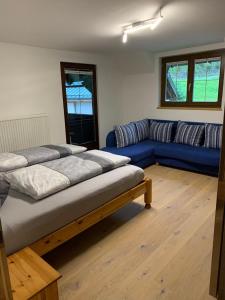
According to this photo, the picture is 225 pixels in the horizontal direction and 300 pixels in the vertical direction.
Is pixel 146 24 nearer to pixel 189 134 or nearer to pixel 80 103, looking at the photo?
pixel 189 134

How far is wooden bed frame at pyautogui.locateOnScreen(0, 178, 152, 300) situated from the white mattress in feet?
0.15

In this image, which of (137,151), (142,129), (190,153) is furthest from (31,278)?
(142,129)

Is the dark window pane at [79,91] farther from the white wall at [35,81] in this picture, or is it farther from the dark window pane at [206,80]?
the dark window pane at [206,80]

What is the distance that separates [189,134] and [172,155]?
57 cm

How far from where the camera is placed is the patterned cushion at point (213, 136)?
390 centimetres

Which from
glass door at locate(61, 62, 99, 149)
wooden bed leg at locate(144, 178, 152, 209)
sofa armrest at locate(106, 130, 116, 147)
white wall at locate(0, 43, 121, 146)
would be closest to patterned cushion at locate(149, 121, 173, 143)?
sofa armrest at locate(106, 130, 116, 147)

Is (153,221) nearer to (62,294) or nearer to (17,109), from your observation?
(62,294)

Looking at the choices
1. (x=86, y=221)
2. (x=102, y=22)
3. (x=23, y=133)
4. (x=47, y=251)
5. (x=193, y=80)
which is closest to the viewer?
(x=47, y=251)

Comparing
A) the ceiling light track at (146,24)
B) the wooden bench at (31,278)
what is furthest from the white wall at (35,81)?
the wooden bench at (31,278)

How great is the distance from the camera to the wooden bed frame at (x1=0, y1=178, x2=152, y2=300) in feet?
2.34

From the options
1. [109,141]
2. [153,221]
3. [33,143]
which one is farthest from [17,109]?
[153,221]

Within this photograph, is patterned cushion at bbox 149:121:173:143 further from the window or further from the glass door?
the glass door

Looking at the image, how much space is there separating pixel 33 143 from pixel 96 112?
1577 mm

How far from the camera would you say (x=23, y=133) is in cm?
369
